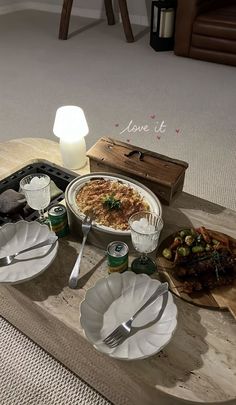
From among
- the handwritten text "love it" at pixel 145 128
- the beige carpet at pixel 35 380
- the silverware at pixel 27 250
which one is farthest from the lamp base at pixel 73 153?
the handwritten text "love it" at pixel 145 128

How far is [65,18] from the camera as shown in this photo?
359 cm

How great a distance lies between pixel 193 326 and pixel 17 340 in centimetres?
69

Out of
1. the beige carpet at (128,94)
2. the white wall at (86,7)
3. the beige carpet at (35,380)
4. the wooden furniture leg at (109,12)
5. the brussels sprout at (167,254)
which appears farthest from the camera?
the white wall at (86,7)

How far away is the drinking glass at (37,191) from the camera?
1121mm

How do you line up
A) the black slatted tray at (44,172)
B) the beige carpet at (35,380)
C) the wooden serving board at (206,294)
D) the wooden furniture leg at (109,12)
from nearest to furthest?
the wooden serving board at (206,294) < the beige carpet at (35,380) < the black slatted tray at (44,172) < the wooden furniture leg at (109,12)

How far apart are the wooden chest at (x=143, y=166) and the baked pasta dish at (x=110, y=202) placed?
2.5 inches

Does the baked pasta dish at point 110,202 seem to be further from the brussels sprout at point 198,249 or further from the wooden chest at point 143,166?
the brussels sprout at point 198,249

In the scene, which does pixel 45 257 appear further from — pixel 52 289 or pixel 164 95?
pixel 164 95

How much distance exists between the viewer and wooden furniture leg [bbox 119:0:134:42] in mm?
3422

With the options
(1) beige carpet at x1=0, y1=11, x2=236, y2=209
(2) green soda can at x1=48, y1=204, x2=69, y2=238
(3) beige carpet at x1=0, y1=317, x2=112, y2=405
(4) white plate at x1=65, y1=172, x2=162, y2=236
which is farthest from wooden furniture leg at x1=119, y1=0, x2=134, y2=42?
(3) beige carpet at x1=0, y1=317, x2=112, y2=405

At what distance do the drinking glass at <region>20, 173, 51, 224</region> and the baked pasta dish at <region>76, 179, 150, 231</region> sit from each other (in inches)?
4.2

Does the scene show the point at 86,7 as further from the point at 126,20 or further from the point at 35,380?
the point at 35,380

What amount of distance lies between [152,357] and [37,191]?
1.87 ft

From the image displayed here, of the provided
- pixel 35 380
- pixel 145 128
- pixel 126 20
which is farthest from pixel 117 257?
pixel 126 20
